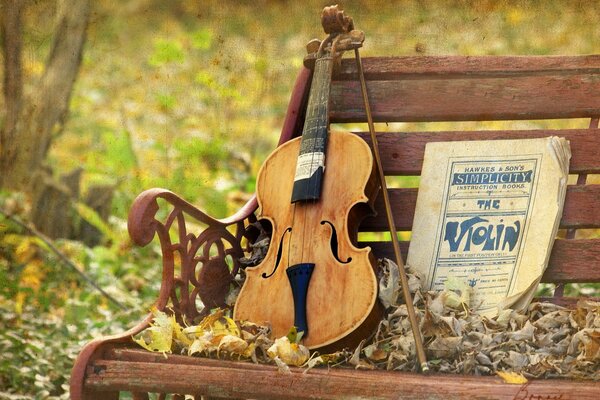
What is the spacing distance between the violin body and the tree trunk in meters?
2.89

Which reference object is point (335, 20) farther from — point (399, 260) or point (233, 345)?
point (233, 345)

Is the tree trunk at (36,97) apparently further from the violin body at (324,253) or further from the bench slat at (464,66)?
the violin body at (324,253)

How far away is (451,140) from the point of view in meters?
3.29

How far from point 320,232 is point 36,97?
352 cm

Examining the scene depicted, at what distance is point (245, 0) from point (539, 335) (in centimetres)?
523

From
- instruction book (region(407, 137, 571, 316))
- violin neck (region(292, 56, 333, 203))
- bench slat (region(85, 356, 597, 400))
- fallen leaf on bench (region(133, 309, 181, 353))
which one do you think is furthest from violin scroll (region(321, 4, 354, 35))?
bench slat (region(85, 356, 597, 400))

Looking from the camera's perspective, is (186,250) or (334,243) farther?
(186,250)

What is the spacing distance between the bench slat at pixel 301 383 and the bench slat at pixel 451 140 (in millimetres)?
1052

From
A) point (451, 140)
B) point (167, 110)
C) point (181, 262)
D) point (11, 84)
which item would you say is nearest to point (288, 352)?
point (181, 262)

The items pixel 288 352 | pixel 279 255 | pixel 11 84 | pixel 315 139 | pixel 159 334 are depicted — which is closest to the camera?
pixel 288 352

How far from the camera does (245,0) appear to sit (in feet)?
24.4

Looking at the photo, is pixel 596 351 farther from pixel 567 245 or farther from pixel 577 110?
pixel 577 110

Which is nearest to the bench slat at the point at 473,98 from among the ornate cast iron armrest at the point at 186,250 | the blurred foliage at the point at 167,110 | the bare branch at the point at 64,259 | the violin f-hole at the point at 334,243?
the ornate cast iron armrest at the point at 186,250

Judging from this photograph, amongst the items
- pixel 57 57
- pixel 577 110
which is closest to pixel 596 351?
pixel 577 110
